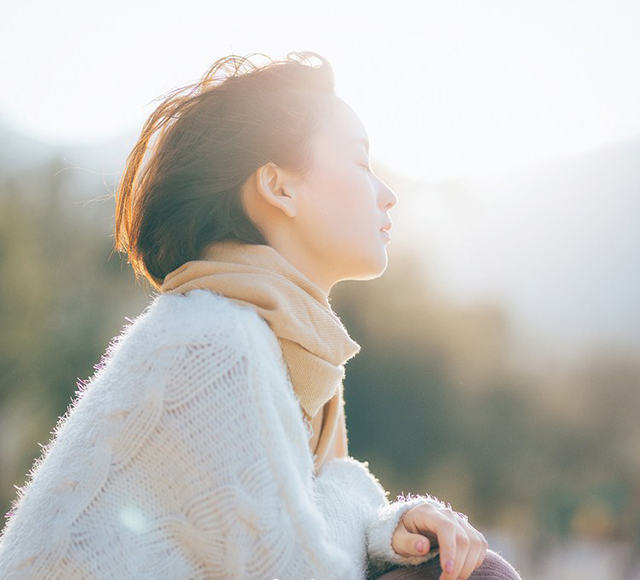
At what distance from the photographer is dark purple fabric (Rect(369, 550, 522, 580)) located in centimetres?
142

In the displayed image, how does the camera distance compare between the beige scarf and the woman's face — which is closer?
the beige scarf

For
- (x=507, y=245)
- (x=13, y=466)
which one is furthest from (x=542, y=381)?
(x=13, y=466)

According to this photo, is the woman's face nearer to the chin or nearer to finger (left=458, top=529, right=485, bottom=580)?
the chin

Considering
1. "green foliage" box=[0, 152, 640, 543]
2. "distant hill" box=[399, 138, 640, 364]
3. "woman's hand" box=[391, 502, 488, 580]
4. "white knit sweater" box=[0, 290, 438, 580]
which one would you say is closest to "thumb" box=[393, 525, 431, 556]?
"woman's hand" box=[391, 502, 488, 580]

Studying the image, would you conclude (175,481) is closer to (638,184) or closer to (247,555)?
(247,555)

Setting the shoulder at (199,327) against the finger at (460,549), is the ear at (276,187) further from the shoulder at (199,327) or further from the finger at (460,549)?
the finger at (460,549)

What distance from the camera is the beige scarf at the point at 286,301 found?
1448mm

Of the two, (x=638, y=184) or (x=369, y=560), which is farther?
(x=638, y=184)

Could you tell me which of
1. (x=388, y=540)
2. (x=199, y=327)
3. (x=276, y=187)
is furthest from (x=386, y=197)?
(x=388, y=540)

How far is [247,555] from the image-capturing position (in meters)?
1.17

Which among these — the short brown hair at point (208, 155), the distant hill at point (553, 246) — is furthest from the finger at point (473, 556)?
the distant hill at point (553, 246)

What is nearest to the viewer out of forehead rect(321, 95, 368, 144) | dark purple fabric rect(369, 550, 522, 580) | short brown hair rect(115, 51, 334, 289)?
dark purple fabric rect(369, 550, 522, 580)

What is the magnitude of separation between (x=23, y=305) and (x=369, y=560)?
21.9 ft

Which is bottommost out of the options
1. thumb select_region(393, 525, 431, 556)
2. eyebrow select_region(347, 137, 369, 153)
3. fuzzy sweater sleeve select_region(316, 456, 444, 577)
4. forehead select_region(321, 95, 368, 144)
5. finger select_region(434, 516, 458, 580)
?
fuzzy sweater sleeve select_region(316, 456, 444, 577)
